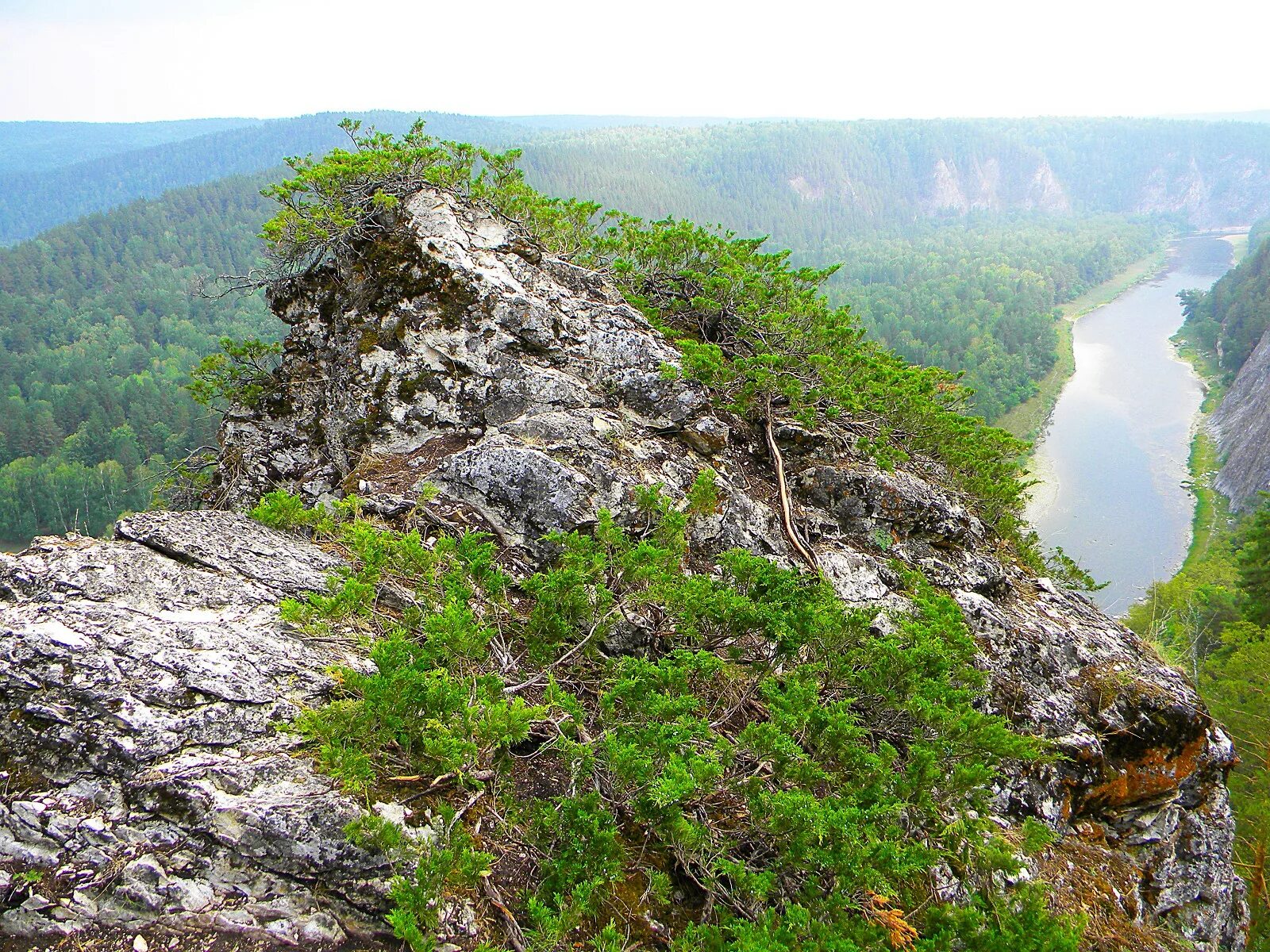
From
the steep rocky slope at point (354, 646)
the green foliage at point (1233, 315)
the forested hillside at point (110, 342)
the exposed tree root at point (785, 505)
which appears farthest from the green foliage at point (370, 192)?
the green foliage at point (1233, 315)

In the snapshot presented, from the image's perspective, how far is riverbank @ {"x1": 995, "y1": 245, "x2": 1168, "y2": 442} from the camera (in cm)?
7212

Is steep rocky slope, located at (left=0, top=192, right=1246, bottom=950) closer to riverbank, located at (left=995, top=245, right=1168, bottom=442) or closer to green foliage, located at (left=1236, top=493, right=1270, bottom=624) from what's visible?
green foliage, located at (left=1236, top=493, right=1270, bottom=624)

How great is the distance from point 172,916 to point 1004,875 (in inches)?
261

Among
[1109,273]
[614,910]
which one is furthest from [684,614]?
[1109,273]

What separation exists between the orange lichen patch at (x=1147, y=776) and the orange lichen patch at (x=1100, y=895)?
68 centimetres

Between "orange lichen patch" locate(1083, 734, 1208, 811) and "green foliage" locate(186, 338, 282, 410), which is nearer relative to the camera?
"orange lichen patch" locate(1083, 734, 1208, 811)

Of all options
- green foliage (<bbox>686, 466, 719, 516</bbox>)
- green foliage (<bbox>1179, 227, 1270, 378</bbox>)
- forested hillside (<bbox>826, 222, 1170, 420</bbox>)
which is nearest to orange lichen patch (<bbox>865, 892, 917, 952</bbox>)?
green foliage (<bbox>686, 466, 719, 516</bbox>)

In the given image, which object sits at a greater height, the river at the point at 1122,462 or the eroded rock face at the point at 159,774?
the eroded rock face at the point at 159,774

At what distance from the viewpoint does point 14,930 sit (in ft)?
12.7

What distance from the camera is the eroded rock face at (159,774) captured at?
13.6 feet

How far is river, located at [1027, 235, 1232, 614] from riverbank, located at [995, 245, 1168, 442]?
1.10 m

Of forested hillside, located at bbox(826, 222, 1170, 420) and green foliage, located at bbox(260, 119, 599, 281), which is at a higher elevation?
green foliage, located at bbox(260, 119, 599, 281)

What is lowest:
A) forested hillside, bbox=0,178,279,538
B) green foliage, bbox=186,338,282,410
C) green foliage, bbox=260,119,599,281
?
forested hillside, bbox=0,178,279,538

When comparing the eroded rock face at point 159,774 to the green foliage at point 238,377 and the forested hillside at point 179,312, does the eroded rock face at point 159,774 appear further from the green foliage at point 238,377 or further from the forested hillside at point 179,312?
the forested hillside at point 179,312
